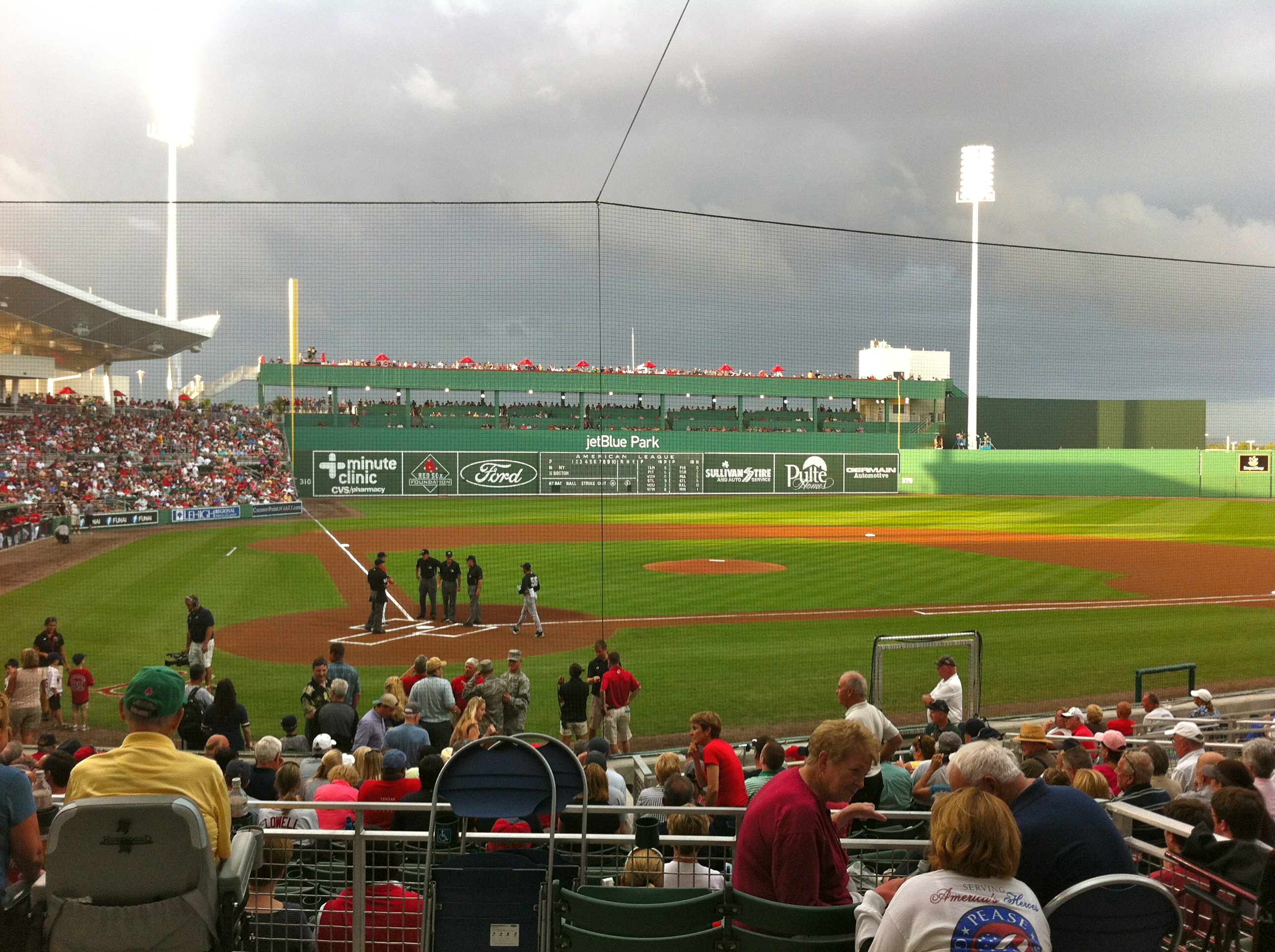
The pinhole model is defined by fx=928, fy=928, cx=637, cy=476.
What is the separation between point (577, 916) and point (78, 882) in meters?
1.39

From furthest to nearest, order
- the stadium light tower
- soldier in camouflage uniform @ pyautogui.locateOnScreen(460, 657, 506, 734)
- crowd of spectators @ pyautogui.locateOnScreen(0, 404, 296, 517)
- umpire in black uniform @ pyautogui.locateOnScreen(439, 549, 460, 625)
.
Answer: the stadium light tower → crowd of spectators @ pyautogui.locateOnScreen(0, 404, 296, 517) → umpire in black uniform @ pyautogui.locateOnScreen(439, 549, 460, 625) → soldier in camouflage uniform @ pyautogui.locateOnScreen(460, 657, 506, 734)

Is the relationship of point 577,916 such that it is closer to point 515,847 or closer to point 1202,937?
point 515,847

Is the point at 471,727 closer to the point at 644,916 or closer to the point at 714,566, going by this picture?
the point at 644,916

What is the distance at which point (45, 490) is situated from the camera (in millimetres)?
30141

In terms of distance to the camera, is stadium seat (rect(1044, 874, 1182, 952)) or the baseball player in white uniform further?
the baseball player in white uniform

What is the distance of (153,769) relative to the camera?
278 centimetres

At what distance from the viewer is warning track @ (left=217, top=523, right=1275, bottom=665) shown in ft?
51.9

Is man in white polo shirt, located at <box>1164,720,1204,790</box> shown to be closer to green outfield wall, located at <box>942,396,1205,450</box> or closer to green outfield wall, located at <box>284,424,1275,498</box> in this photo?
green outfield wall, located at <box>942,396,1205,450</box>

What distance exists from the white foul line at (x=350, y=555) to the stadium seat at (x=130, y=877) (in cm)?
1497

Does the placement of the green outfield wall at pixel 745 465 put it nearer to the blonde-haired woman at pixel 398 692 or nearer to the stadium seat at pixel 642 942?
the blonde-haired woman at pixel 398 692

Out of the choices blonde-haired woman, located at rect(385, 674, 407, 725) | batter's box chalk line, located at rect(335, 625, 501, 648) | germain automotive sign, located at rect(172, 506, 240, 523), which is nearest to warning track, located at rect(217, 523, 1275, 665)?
batter's box chalk line, located at rect(335, 625, 501, 648)

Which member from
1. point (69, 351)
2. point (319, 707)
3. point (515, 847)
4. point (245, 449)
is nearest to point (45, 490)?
point (69, 351)

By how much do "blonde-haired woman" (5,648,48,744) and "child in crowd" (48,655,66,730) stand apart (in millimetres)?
417

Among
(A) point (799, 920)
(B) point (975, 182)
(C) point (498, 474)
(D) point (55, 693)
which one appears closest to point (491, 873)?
(A) point (799, 920)
